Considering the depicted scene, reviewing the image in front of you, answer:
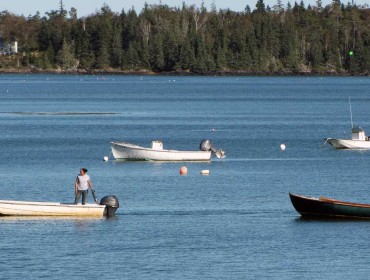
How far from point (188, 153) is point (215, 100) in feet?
351

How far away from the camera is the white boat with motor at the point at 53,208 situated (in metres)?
50.0

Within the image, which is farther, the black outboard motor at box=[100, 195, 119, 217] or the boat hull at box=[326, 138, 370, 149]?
the boat hull at box=[326, 138, 370, 149]

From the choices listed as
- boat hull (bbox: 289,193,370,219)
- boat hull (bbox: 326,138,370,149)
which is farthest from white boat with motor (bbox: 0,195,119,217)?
boat hull (bbox: 326,138,370,149)

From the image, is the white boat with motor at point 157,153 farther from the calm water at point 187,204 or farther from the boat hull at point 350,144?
the boat hull at point 350,144

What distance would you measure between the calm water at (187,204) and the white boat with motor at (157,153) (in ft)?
3.24

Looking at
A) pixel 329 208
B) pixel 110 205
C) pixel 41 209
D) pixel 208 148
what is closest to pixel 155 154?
pixel 208 148

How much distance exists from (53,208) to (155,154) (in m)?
25.1

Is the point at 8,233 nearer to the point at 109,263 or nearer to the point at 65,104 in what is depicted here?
the point at 109,263

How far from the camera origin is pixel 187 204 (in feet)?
183

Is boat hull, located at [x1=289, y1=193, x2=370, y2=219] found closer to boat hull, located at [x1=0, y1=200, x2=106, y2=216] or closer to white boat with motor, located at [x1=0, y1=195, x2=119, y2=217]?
white boat with motor, located at [x1=0, y1=195, x2=119, y2=217]

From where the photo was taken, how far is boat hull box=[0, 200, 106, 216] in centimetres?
4997

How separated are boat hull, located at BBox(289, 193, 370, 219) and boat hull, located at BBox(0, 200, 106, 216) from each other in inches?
361

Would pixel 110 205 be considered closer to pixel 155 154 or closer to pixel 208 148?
pixel 155 154

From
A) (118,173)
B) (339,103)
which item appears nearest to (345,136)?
(118,173)
